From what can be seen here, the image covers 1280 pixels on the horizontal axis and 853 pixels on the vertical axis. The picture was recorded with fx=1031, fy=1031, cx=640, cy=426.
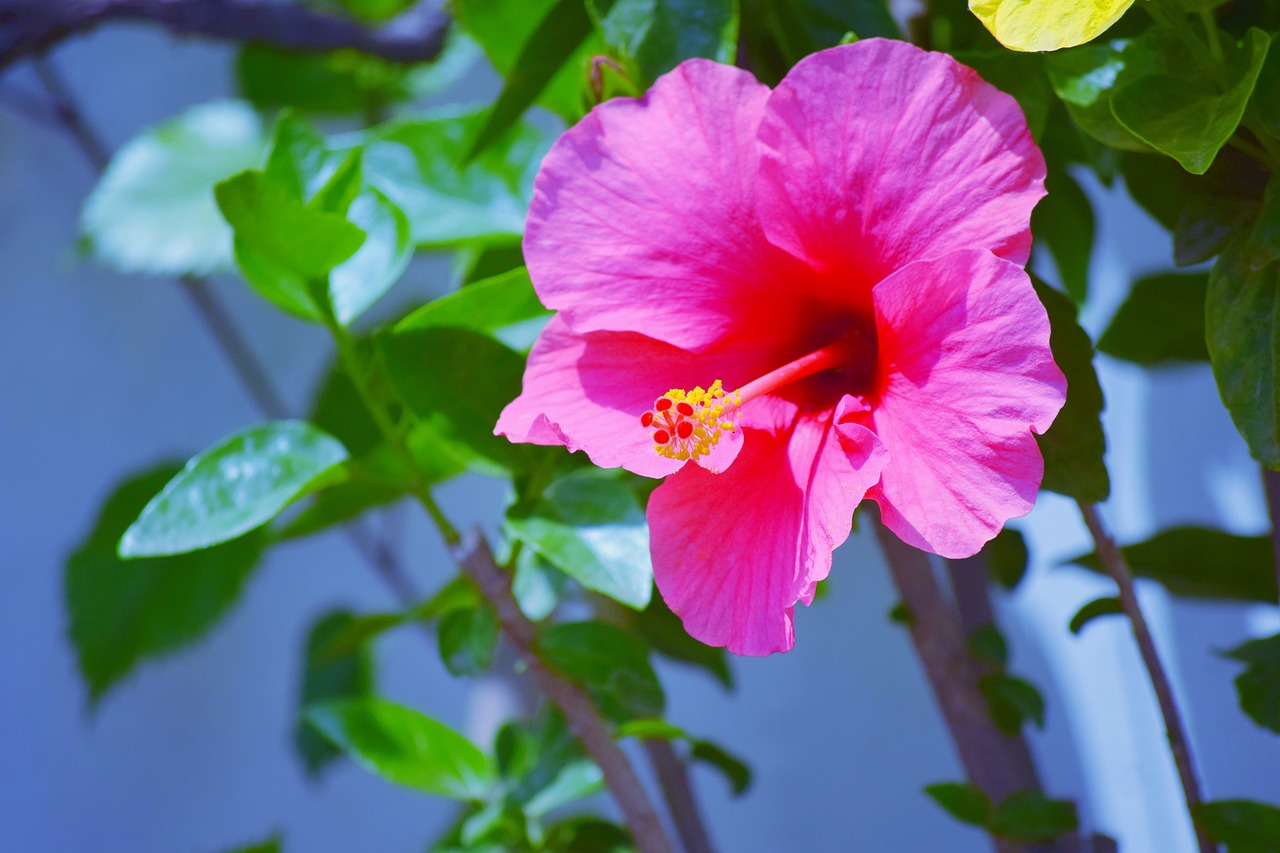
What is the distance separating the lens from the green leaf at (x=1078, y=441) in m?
0.42

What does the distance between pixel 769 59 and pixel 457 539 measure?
0.31 metres

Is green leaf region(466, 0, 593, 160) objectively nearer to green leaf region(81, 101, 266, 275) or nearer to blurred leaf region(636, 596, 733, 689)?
blurred leaf region(636, 596, 733, 689)

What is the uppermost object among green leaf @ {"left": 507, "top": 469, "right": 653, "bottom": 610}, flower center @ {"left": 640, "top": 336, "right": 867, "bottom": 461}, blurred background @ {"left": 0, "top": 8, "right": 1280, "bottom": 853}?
flower center @ {"left": 640, "top": 336, "right": 867, "bottom": 461}

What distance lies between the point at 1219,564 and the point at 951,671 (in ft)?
0.57

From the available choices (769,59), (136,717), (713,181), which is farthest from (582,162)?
(136,717)

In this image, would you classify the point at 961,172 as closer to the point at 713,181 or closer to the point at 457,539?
the point at 713,181

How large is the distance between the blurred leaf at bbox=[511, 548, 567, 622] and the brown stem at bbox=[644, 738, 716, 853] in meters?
0.18

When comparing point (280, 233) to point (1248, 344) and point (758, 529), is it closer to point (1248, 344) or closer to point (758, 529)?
point (758, 529)

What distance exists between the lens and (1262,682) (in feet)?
1.58

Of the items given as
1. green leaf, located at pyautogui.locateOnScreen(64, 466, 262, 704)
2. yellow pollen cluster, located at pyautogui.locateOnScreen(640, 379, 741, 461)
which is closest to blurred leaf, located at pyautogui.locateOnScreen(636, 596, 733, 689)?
yellow pollen cluster, located at pyautogui.locateOnScreen(640, 379, 741, 461)

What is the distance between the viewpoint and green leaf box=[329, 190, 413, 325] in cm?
54

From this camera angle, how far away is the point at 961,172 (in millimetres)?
364

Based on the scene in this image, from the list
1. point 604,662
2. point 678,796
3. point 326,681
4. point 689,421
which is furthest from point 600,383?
point 326,681

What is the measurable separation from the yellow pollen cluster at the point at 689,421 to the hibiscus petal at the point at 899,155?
0.08 m
